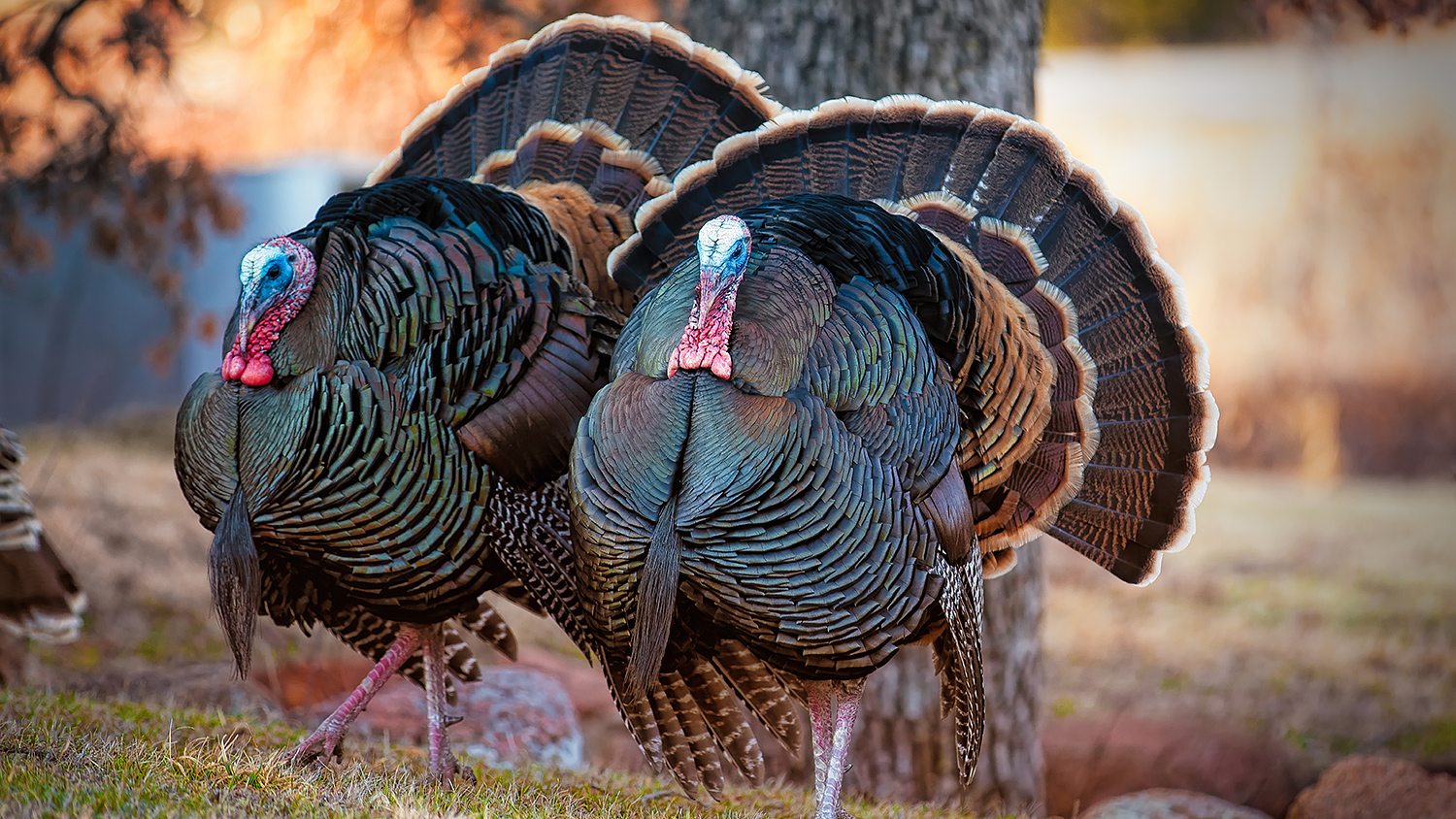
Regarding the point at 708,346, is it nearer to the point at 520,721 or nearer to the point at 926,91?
the point at 926,91

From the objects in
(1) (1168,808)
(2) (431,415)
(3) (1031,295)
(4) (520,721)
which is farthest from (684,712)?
(1) (1168,808)

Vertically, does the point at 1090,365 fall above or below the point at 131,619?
above

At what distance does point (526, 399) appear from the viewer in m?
3.28

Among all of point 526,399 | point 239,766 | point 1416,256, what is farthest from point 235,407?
point 1416,256

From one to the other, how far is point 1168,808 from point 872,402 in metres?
2.49

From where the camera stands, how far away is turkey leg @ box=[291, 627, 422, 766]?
360cm

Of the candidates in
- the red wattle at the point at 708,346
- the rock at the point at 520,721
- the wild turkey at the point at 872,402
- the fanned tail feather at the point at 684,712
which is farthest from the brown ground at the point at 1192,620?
the red wattle at the point at 708,346

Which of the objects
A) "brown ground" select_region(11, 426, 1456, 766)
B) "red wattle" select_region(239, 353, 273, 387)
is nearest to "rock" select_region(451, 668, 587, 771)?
"brown ground" select_region(11, 426, 1456, 766)

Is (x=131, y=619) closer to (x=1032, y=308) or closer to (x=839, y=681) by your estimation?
(x=839, y=681)

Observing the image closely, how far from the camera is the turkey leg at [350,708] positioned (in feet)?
11.8

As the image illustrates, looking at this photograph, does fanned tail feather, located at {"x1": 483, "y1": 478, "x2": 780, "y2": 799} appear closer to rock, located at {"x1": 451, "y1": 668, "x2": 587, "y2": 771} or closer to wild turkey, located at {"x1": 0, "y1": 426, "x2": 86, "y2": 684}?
rock, located at {"x1": 451, "y1": 668, "x2": 587, "y2": 771}

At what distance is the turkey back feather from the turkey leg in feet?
4.48

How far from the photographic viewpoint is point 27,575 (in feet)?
15.9

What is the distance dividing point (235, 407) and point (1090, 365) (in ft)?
7.95
